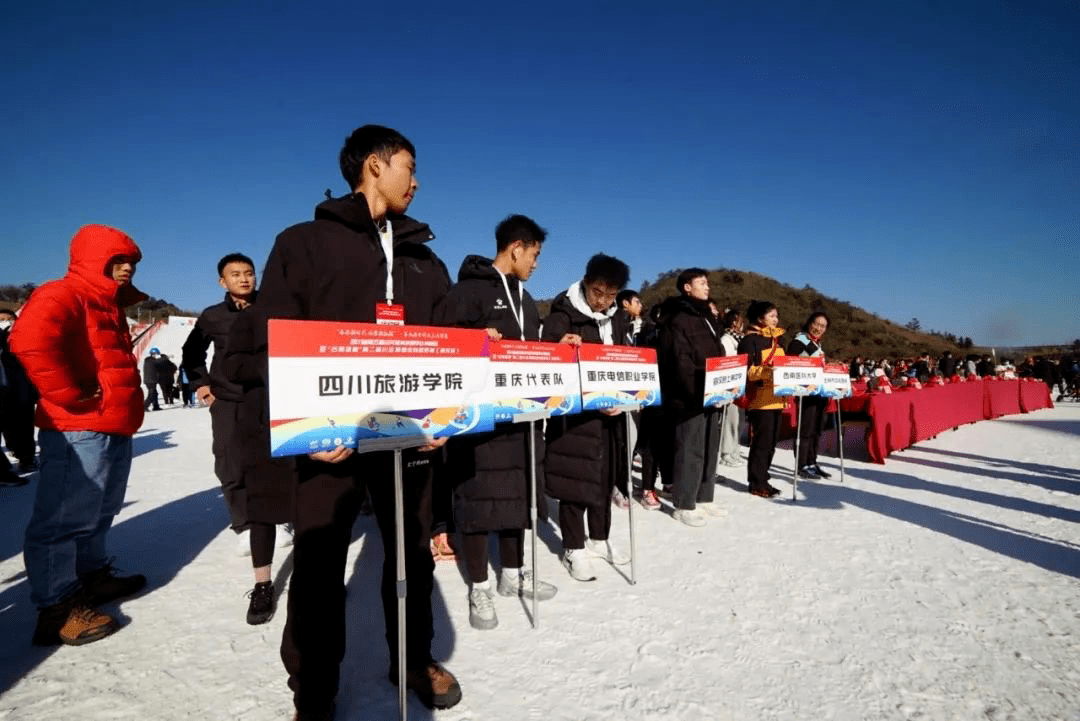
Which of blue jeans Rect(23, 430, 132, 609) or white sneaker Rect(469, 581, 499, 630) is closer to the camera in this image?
blue jeans Rect(23, 430, 132, 609)

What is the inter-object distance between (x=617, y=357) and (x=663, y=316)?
5.39ft

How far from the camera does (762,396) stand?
5637mm

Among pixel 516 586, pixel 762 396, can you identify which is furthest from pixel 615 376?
pixel 762 396

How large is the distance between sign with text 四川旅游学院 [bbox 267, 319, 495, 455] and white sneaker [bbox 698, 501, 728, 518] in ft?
12.2

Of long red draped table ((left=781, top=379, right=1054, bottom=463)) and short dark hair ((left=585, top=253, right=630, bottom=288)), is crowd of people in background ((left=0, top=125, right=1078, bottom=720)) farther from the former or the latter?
long red draped table ((left=781, top=379, right=1054, bottom=463))

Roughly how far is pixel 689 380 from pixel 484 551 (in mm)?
2574

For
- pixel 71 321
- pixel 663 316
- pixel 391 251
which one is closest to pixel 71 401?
pixel 71 321

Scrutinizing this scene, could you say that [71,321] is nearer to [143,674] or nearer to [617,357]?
[143,674]

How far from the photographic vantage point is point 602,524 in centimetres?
367

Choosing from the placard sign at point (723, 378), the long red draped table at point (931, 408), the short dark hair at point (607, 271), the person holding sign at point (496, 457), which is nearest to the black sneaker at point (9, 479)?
the person holding sign at point (496, 457)

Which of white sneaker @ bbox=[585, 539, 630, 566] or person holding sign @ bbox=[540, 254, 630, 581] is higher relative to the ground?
person holding sign @ bbox=[540, 254, 630, 581]

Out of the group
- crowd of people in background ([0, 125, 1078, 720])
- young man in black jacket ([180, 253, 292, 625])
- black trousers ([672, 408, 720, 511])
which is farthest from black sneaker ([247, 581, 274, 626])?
black trousers ([672, 408, 720, 511])

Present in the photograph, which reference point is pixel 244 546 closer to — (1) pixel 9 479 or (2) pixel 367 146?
(2) pixel 367 146

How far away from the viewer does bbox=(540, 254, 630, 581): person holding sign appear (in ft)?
11.5
